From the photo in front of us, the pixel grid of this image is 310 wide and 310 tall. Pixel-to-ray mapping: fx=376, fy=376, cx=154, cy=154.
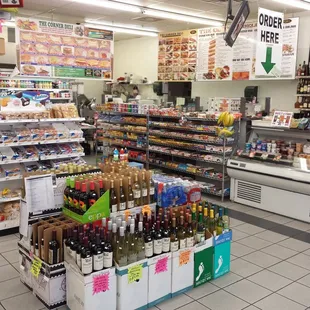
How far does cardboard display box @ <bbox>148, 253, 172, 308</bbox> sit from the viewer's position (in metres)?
3.37

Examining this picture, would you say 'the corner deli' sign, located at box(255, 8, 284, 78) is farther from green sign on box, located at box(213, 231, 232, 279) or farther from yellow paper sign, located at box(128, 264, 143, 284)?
yellow paper sign, located at box(128, 264, 143, 284)

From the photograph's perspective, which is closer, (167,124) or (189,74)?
(167,124)

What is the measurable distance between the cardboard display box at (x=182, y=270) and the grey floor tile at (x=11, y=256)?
1978mm

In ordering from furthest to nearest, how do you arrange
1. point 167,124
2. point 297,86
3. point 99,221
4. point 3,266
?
point 297,86 → point 167,124 → point 3,266 → point 99,221

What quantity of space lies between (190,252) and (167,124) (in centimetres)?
445

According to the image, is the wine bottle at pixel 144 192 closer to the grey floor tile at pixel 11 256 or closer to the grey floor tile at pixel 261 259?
the grey floor tile at pixel 261 259

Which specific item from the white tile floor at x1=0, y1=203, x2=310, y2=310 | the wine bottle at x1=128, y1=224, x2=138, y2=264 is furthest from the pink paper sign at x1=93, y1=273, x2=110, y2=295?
the white tile floor at x1=0, y1=203, x2=310, y2=310

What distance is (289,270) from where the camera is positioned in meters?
4.24

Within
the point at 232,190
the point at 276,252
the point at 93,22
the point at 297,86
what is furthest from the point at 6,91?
the point at 276,252

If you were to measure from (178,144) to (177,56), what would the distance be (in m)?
3.97

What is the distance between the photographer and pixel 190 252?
3617 mm

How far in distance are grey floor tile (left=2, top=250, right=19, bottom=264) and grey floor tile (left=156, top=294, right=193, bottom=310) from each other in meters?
1.92

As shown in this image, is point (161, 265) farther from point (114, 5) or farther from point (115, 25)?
point (115, 25)

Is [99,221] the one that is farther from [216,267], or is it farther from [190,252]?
[216,267]
